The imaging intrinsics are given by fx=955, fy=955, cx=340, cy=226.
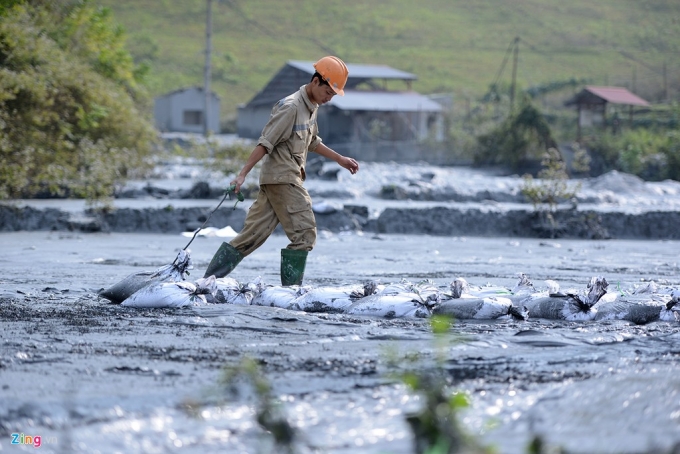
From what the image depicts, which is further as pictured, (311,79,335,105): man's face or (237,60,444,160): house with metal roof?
(237,60,444,160): house with metal roof

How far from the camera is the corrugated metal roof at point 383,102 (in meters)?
34.9

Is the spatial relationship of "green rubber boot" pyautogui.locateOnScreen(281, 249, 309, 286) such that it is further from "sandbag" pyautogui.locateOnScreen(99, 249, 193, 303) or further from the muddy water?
the muddy water

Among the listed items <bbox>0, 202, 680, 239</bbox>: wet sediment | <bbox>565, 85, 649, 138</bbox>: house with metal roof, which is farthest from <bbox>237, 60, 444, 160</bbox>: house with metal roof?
<bbox>0, 202, 680, 239</bbox>: wet sediment

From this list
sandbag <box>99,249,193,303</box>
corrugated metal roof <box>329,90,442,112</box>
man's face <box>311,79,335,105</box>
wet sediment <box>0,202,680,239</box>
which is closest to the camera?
sandbag <box>99,249,193,303</box>

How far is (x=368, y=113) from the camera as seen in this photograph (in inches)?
1437

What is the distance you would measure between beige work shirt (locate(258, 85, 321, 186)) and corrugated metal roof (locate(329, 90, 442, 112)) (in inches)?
1070

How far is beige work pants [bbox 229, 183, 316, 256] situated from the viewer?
22.7ft

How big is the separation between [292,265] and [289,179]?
641mm

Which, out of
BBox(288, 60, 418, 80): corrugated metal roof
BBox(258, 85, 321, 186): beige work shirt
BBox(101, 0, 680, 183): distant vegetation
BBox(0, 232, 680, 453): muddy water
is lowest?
BBox(0, 232, 680, 453): muddy water

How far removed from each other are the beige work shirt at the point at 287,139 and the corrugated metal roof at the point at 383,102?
89.1 feet

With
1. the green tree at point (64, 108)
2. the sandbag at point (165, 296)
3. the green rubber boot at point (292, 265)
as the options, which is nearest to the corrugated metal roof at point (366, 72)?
the green tree at point (64, 108)

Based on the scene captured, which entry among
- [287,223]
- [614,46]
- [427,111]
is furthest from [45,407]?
[614,46]

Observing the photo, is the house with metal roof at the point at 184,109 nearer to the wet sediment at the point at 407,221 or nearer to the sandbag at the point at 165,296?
the wet sediment at the point at 407,221

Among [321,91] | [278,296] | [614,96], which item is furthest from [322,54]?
[278,296]
